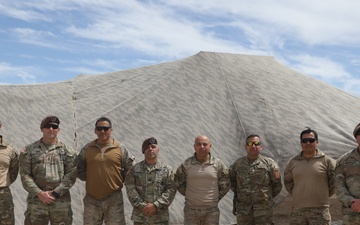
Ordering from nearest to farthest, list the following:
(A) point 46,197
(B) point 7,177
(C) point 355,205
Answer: (C) point 355,205 < (A) point 46,197 < (B) point 7,177

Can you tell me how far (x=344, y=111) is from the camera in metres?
8.53

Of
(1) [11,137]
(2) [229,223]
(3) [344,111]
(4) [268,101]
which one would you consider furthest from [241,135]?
(1) [11,137]

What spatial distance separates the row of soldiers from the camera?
572 cm

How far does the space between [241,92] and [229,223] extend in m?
2.18

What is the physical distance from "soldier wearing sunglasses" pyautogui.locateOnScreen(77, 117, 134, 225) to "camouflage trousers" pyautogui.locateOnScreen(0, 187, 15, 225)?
85 centimetres

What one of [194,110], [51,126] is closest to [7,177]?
[51,126]

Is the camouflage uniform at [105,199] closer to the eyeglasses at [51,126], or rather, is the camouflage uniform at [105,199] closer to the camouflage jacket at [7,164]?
the eyeglasses at [51,126]

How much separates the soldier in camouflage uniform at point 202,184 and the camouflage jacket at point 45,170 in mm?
1259

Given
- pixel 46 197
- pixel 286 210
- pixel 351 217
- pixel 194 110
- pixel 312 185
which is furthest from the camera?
pixel 194 110

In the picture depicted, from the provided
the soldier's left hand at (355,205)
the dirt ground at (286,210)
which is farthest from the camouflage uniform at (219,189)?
the dirt ground at (286,210)

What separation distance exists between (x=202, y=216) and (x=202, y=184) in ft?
1.14

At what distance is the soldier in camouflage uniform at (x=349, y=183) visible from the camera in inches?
209

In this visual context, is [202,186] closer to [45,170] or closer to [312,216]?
[312,216]

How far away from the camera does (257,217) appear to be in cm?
593
